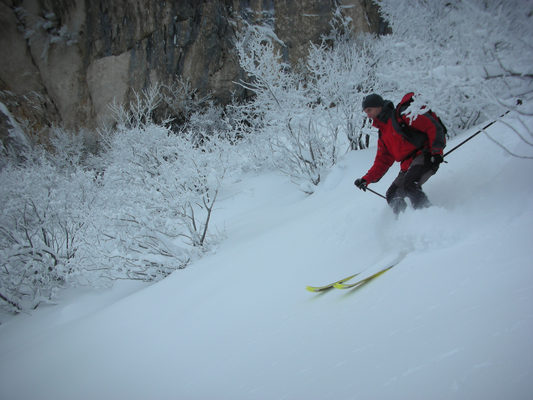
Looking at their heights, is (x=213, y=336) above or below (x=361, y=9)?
below

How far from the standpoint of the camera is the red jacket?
226 cm

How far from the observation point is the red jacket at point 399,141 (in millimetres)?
2258

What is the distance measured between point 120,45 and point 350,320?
90.5ft

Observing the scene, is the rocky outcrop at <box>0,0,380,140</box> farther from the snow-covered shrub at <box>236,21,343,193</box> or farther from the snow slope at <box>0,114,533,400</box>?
the snow slope at <box>0,114,533,400</box>

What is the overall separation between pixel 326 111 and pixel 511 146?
591cm

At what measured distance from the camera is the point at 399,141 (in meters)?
2.53

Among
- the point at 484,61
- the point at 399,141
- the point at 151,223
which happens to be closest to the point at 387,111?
the point at 399,141

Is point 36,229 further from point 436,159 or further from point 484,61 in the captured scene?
point 484,61

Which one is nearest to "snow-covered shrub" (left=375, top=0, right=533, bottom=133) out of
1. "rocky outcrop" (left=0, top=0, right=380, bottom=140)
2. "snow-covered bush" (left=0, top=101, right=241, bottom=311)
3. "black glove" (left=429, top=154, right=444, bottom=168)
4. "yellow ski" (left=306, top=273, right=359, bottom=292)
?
"black glove" (left=429, top=154, right=444, bottom=168)

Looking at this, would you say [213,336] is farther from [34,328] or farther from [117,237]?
[34,328]

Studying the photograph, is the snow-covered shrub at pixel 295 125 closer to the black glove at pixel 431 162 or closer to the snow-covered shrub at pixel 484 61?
the black glove at pixel 431 162

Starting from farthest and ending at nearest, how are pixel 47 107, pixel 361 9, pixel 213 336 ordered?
pixel 47 107 < pixel 361 9 < pixel 213 336

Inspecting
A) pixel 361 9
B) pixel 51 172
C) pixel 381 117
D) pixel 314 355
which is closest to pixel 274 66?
pixel 381 117

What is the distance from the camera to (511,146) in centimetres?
215
